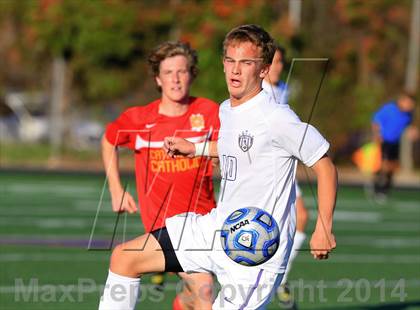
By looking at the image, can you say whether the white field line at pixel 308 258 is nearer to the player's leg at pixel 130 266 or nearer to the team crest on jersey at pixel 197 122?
the team crest on jersey at pixel 197 122

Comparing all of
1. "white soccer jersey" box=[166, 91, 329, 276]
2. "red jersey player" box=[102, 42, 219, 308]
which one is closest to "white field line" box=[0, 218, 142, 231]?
"red jersey player" box=[102, 42, 219, 308]

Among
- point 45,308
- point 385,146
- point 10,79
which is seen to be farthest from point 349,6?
point 45,308

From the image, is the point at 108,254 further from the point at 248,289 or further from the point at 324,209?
the point at 324,209

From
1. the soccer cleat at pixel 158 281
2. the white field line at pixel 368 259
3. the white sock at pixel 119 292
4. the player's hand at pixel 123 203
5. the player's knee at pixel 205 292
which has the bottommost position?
the white field line at pixel 368 259

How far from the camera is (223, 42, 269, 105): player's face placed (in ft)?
20.2

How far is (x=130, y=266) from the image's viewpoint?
6.45m

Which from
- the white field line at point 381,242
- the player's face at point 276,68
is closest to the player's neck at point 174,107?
the player's face at point 276,68

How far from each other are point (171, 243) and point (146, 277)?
5823 millimetres

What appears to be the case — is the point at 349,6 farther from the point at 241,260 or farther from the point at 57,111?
the point at 241,260

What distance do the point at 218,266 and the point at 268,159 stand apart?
0.63 meters

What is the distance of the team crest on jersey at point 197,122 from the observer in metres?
8.26

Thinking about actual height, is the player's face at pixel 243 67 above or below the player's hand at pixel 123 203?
above

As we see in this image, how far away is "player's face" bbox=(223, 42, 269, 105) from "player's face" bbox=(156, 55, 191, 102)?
2053mm

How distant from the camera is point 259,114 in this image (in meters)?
6.17
